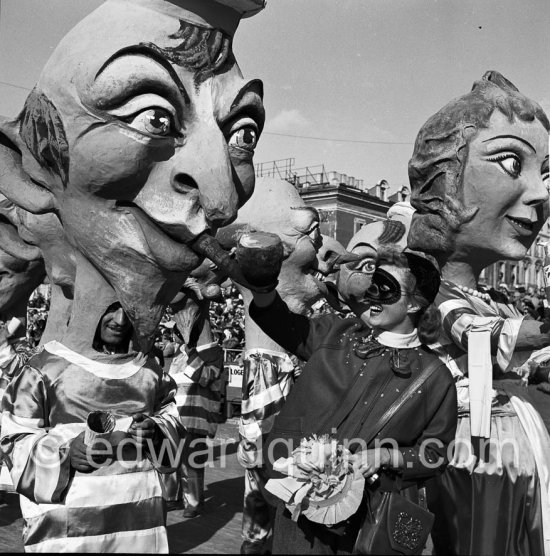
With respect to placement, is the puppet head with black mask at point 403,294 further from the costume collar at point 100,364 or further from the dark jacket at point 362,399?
the costume collar at point 100,364

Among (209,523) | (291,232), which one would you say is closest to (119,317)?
(291,232)

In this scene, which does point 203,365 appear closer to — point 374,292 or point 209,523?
point 209,523

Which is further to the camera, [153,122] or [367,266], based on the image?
[367,266]

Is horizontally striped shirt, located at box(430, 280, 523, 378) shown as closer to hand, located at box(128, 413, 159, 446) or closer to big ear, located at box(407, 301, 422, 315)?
big ear, located at box(407, 301, 422, 315)

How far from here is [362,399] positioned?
2.81 metres

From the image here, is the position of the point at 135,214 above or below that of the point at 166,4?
below

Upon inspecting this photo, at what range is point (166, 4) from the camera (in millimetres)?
2672

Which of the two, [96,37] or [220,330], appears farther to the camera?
[220,330]

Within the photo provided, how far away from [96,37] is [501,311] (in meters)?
2.35

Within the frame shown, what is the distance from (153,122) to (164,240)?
39 centimetres

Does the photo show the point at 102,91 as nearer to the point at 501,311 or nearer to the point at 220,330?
the point at 501,311

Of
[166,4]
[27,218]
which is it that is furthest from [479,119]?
[27,218]

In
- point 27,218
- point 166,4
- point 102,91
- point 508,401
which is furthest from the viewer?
point 27,218

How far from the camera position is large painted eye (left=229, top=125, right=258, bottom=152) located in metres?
2.82
